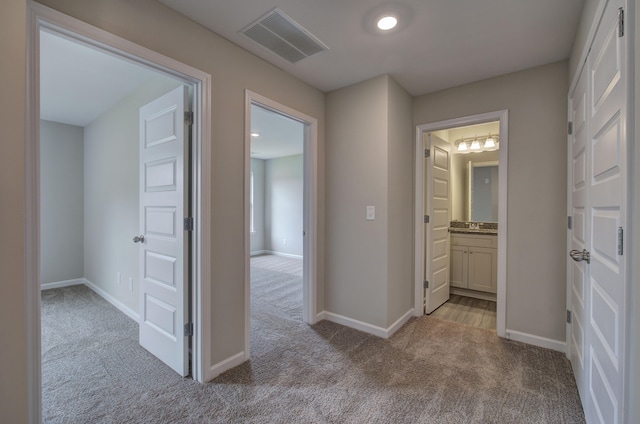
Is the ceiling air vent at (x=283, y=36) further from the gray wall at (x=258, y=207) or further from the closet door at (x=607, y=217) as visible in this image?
the gray wall at (x=258, y=207)

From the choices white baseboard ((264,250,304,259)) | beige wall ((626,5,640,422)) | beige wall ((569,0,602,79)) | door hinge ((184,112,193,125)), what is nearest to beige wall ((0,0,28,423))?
door hinge ((184,112,193,125))

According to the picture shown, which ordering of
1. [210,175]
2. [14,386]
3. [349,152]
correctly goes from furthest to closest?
[349,152], [210,175], [14,386]

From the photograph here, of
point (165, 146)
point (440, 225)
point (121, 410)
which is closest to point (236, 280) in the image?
point (121, 410)

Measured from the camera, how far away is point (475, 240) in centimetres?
369

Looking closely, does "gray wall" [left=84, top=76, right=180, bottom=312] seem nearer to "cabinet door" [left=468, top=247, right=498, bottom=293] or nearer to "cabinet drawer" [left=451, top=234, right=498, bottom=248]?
"cabinet drawer" [left=451, top=234, right=498, bottom=248]

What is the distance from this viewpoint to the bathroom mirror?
396 centimetres

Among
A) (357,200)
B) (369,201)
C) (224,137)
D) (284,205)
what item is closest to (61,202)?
(224,137)

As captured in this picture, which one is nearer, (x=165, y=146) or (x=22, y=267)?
(x=22, y=267)

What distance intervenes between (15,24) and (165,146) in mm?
1081

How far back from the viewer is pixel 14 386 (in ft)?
3.26

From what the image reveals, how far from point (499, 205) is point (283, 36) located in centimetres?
230

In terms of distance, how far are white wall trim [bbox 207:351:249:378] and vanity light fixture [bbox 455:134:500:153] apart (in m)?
3.77

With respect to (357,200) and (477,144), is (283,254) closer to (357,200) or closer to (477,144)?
(357,200)

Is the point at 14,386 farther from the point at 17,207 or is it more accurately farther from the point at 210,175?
the point at 210,175
